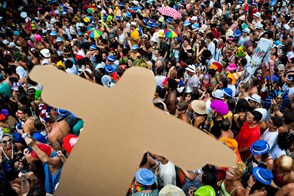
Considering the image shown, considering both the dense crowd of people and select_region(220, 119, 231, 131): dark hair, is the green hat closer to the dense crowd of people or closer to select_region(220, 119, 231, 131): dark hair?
the dense crowd of people

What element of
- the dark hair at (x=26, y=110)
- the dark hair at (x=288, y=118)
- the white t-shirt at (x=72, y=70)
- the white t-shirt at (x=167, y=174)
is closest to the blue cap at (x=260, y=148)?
the dark hair at (x=288, y=118)

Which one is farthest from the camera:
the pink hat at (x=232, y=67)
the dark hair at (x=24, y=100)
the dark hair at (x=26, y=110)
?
the pink hat at (x=232, y=67)

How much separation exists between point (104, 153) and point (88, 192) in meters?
0.20

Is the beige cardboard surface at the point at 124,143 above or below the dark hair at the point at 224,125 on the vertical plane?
above

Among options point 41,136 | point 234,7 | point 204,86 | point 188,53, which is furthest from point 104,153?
point 234,7

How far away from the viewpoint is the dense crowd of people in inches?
135

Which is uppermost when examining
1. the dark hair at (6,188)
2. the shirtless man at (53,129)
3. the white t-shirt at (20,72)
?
the dark hair at (6,188)

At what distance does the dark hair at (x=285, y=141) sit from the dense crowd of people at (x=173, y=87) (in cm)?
2

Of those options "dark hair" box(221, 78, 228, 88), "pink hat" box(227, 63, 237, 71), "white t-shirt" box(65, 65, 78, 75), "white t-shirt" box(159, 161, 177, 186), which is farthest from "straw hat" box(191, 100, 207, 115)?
"white t-shirt" box(65, 65, 78, 75)

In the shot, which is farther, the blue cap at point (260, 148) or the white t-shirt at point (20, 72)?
the white t-shirt at point (20, 72)

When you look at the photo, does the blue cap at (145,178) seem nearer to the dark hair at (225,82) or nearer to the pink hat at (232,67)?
the dark hair at (225,82)

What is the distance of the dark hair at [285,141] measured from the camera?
386 cm

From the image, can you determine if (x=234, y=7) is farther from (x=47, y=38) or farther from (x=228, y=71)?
(x=47, y=38)

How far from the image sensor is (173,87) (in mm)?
5363
